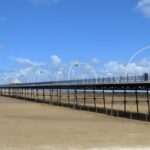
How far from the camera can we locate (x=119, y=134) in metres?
24.4

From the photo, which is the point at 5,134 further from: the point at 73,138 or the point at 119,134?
the point at 119,134

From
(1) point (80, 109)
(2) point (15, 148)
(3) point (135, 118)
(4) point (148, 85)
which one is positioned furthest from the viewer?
(1) point (80, 109)

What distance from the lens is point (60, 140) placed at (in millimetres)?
20938

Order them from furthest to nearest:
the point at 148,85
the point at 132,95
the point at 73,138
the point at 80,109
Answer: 1. the point at 132,95
2. the point at 80,109
3. the point at 148,85
4. the point at 73,138

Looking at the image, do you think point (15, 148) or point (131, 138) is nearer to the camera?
point (15, 148)

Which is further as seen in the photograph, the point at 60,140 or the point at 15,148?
the point at 60,140

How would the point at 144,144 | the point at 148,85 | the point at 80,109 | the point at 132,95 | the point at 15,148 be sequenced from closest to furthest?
the point at 15,148
the point at 144,144
the point at 148,85
the point at 80,109
the point at 132,95

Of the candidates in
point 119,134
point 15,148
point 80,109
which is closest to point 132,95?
point 80,109

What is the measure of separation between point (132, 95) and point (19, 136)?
3545 inches

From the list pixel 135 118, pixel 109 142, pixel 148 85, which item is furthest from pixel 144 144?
pixel 148 85

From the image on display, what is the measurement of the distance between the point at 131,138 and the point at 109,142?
2238 millimetres

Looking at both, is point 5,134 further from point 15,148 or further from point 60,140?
point 15,148

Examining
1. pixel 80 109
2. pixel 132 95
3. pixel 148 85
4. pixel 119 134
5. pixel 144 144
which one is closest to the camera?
pixel 144 144

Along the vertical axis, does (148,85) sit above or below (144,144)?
above
